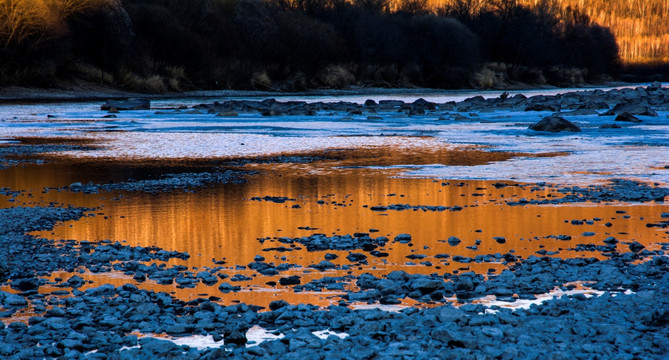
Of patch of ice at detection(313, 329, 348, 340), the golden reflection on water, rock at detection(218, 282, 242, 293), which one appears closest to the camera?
patch of ice at detection(313, 329, 348, 340)

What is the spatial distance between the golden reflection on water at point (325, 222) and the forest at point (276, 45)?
120ft

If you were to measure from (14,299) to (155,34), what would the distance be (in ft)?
168

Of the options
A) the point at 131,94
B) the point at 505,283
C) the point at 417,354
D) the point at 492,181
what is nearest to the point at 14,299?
the point at 417,354

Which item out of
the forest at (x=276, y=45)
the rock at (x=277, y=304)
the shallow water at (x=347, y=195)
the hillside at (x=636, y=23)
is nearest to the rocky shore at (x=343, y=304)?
the rock at (x=277, y=304)

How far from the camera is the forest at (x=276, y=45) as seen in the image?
149 feet

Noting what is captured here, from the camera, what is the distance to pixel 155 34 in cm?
5394

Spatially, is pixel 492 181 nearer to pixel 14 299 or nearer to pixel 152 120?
pixel 14 299

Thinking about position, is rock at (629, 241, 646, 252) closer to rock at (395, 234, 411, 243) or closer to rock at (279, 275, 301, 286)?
rock at (395, 234, 411, 243)

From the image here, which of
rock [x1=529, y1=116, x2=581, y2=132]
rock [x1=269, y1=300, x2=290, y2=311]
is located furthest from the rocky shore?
rock [x1=529, y1=116, x2=581, y2=132]

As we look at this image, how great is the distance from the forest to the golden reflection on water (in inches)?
1445

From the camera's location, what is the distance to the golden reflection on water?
6129 mm

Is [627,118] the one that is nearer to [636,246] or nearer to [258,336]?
[636,246]

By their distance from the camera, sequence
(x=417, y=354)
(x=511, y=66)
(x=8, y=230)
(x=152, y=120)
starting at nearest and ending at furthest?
(x=417, y=354) < (x=8, y=230) < (x=152, y=120) < (x=511, y=66)

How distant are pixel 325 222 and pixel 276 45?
175 feet
